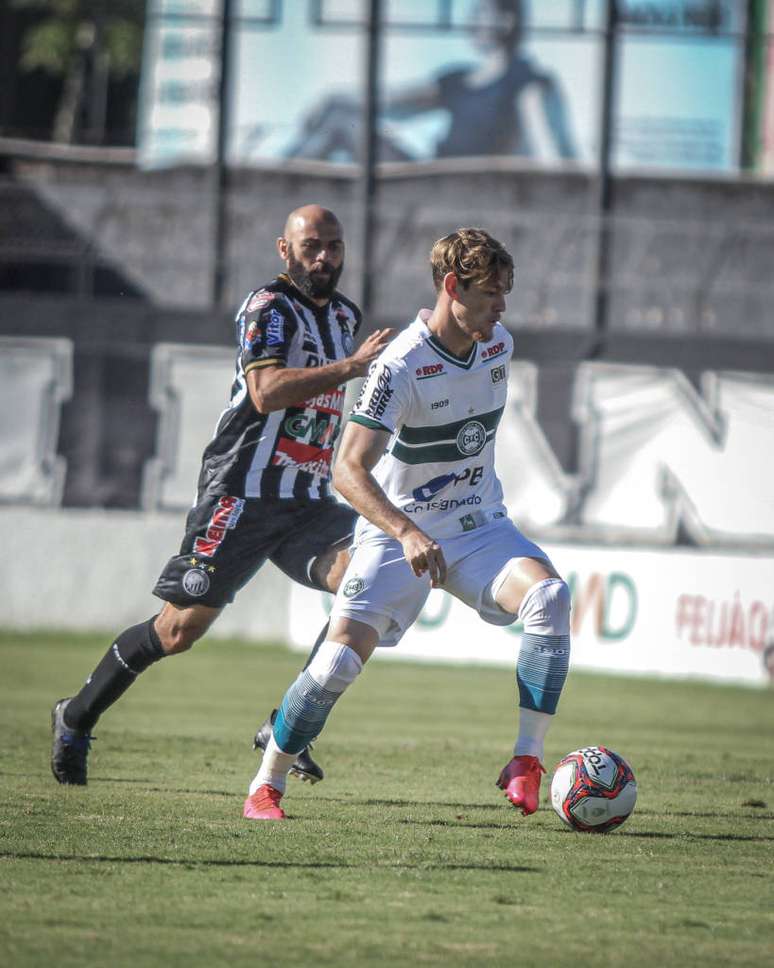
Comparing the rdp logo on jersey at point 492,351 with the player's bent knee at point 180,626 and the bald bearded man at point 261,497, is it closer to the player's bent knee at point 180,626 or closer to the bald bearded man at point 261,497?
the bald bearded man at point 261,497

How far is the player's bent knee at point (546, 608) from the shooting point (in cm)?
651

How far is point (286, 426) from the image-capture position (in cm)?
766

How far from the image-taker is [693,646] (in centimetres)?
1552

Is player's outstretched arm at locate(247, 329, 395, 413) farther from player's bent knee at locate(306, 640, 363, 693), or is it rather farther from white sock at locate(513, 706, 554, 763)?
white sock at locate(513, 706, 554, 763)

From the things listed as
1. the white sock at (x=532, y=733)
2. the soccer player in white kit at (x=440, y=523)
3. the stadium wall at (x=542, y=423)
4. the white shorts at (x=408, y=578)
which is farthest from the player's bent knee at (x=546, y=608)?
the stadium wall at (x=542, y=423)

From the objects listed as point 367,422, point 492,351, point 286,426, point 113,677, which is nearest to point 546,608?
point 367,422

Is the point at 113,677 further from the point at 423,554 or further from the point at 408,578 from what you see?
the point at 423,554

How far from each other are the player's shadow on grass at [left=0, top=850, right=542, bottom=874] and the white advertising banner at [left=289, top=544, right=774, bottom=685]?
9.85 metres

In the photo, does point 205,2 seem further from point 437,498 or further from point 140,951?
point 140,951

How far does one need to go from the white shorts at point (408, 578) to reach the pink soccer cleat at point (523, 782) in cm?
59

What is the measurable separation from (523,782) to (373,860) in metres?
0.85

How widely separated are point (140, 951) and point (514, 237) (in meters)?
16.0

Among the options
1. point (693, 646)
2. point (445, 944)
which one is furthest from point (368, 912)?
point (693, 646)

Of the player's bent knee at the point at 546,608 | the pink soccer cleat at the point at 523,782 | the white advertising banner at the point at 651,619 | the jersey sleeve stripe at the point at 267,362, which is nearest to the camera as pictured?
the pink soccer cleat at the point at 523,782
